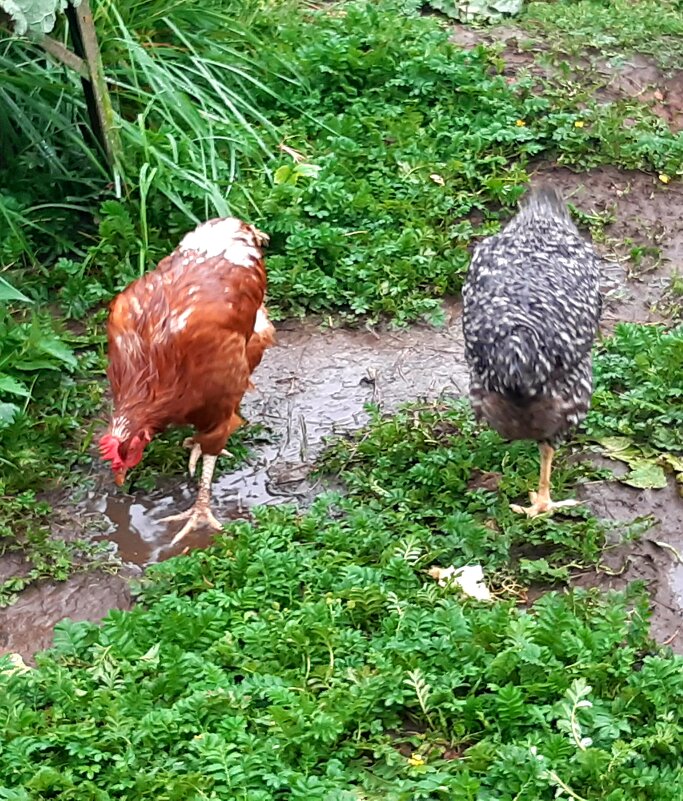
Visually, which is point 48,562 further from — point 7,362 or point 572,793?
point 572,793

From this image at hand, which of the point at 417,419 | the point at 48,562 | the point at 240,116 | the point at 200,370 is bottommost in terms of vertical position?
the point at 48,562

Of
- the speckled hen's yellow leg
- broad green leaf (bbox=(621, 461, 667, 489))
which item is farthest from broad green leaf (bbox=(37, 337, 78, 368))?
broad green leaf (bbox=(621, 461, 667, 489))

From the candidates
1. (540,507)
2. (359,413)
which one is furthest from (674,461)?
(359,413)

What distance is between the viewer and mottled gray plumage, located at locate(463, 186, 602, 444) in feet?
12.9

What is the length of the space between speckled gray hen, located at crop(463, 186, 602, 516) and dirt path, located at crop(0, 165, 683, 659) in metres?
0.46

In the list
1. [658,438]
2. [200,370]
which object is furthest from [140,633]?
[658,438]

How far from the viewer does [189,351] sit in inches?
164

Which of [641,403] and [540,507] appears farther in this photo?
[641,403]

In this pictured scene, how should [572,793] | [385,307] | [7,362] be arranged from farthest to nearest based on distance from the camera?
[385,307]
[7,362]
[572,793]

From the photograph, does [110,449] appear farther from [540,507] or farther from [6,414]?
[540,507]

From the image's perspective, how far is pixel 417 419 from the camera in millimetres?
4836

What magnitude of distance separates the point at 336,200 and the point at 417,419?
1.70 metres

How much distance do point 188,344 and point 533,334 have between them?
4.51 ft

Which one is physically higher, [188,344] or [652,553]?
[188,344]
